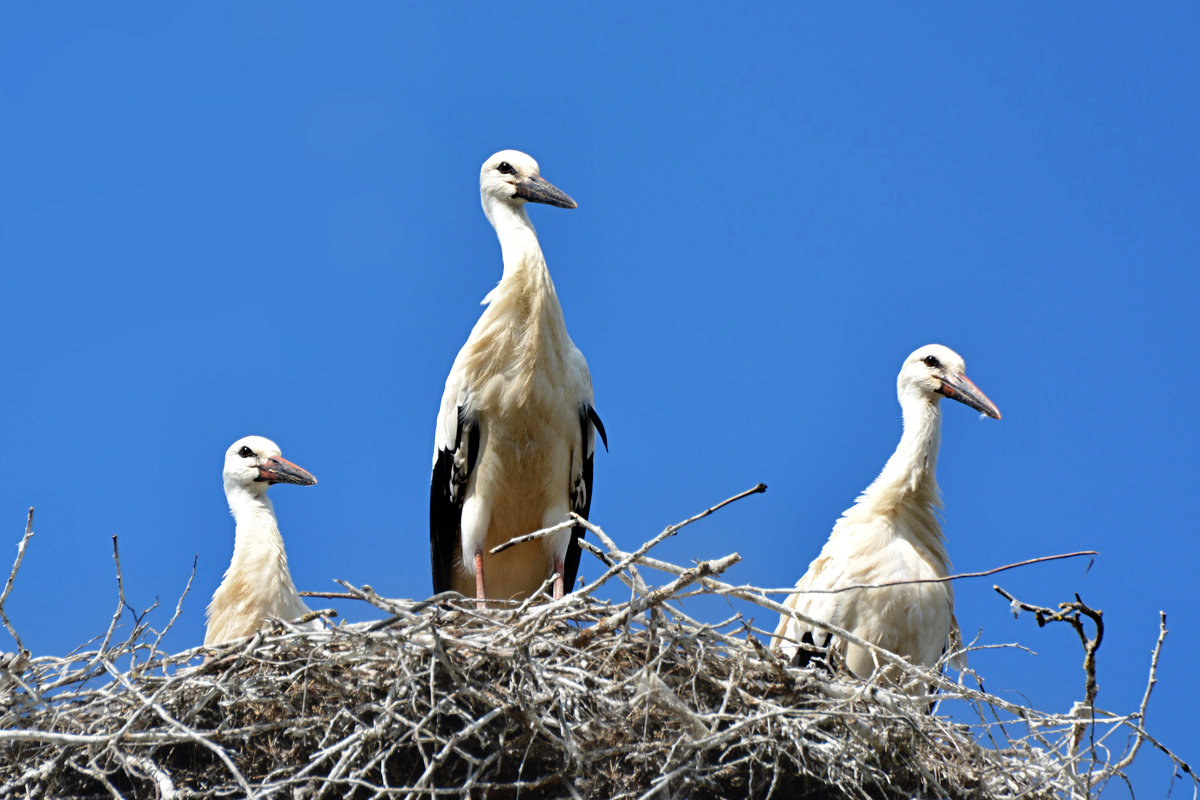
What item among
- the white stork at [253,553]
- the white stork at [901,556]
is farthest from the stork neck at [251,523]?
the white stork at [901,556]

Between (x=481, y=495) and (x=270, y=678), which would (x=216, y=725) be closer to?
(x=270, y=678)

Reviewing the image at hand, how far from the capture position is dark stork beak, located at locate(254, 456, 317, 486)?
6.85 meters

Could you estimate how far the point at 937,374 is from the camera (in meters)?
6.39

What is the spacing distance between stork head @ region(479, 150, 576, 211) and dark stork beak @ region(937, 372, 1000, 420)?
5.45ft

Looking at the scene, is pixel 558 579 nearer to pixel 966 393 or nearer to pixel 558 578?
pixel 558 578

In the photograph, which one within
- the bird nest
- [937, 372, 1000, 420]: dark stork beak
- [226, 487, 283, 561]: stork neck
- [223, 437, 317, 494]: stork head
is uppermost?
[937, 372, 1000, 420]: dark stork beak

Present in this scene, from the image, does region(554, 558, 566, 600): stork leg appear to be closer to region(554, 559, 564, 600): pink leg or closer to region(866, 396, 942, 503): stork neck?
region(554, 559, 564, 600): pink leg

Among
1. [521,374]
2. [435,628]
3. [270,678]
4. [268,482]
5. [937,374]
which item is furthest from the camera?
[268,482]

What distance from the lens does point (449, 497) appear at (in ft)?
20.0

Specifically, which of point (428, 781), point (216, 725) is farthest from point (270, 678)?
point (428, 781)

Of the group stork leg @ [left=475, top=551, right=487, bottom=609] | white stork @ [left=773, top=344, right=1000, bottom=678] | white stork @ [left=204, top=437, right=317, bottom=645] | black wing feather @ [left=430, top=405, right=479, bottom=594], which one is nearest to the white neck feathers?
white stork @ [left=204, top=437, right=317, bottom=645]

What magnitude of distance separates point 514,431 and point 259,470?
146 cm

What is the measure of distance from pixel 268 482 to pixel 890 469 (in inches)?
105

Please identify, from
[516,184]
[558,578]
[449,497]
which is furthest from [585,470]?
[516,184]
